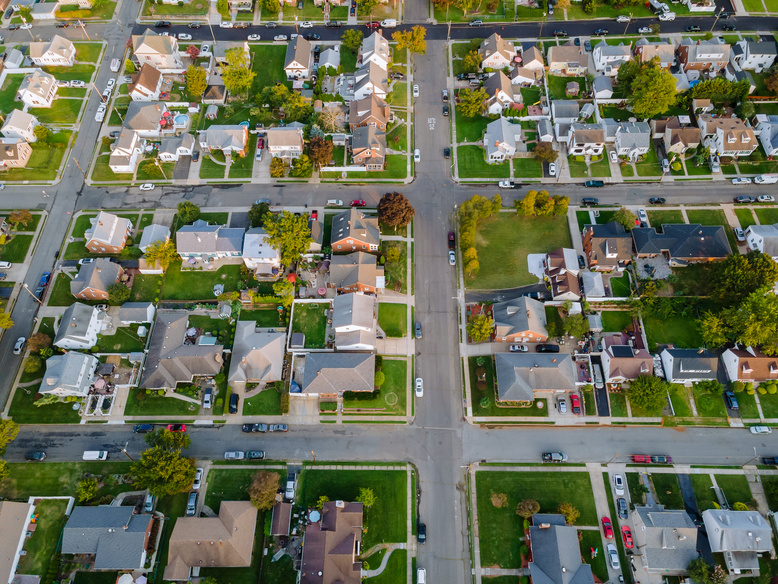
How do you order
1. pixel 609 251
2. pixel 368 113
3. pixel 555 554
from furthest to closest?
pixel 368 113
pixel 609 251
pixel 555 554

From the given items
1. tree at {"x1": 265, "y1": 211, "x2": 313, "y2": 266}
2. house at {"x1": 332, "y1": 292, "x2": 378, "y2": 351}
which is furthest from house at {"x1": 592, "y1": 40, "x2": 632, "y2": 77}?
house at {"x1": 332, "y1": 292, "x2": 378, "y2": 351}

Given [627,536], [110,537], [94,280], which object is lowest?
[110,537]

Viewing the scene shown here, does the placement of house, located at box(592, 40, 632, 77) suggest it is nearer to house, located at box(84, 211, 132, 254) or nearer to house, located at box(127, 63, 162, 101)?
house, located at box(127, 63, 162, 101)

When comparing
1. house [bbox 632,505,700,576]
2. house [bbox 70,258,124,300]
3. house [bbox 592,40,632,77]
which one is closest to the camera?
house [bbox 632,505,700,576]

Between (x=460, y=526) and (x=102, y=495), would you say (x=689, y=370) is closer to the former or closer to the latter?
(x=460, y=526)

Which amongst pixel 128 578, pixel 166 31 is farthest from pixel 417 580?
pixel 166 31

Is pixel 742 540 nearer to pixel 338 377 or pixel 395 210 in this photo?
pixel 338 377

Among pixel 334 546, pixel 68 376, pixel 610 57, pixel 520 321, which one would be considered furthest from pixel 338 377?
pixel 610 57
